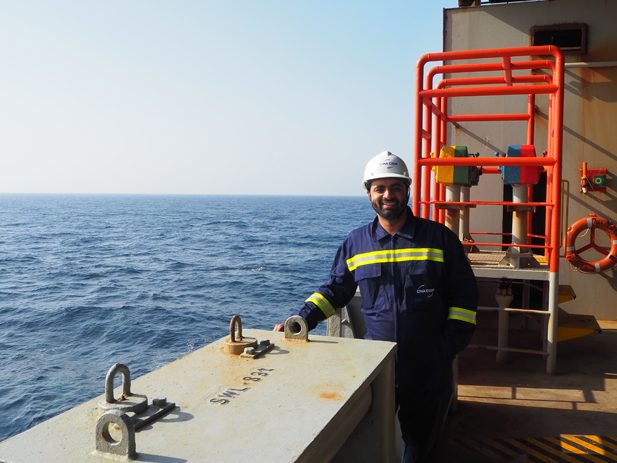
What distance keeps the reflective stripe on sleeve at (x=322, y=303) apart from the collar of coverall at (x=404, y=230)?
0.46m

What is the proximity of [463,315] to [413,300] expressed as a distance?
11.5 inches

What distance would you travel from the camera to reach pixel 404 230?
10.7ft

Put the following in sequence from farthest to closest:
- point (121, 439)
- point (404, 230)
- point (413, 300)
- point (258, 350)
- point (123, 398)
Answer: point (404, 230), point (413, 300), point (258, 350), point (123, 398), point (121, 439)

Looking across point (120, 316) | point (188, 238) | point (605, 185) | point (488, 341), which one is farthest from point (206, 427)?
point (188, 238)

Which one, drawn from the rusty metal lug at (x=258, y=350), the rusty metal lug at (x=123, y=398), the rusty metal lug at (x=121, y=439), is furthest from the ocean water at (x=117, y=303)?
the rusty metal lug at (x=121, y=439)

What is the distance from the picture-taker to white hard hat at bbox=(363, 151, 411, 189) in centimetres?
328

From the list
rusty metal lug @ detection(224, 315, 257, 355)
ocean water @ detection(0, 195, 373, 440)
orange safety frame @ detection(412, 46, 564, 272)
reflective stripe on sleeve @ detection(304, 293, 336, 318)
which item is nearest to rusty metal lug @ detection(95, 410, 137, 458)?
rusty metal lug @ detection(224, 315, 257, 355)

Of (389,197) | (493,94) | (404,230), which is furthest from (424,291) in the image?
(493,94)

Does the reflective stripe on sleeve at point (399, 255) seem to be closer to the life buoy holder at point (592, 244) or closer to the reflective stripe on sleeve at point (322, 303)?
the reflective stripe on sleeve at point (322, 303)

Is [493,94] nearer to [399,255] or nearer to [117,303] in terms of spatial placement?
[399,255]

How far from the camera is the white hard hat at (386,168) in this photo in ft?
10.8

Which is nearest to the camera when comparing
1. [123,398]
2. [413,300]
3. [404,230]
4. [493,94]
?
[123,398]

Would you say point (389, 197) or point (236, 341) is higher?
point (389, 197)

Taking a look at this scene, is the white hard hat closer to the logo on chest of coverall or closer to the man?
the man
